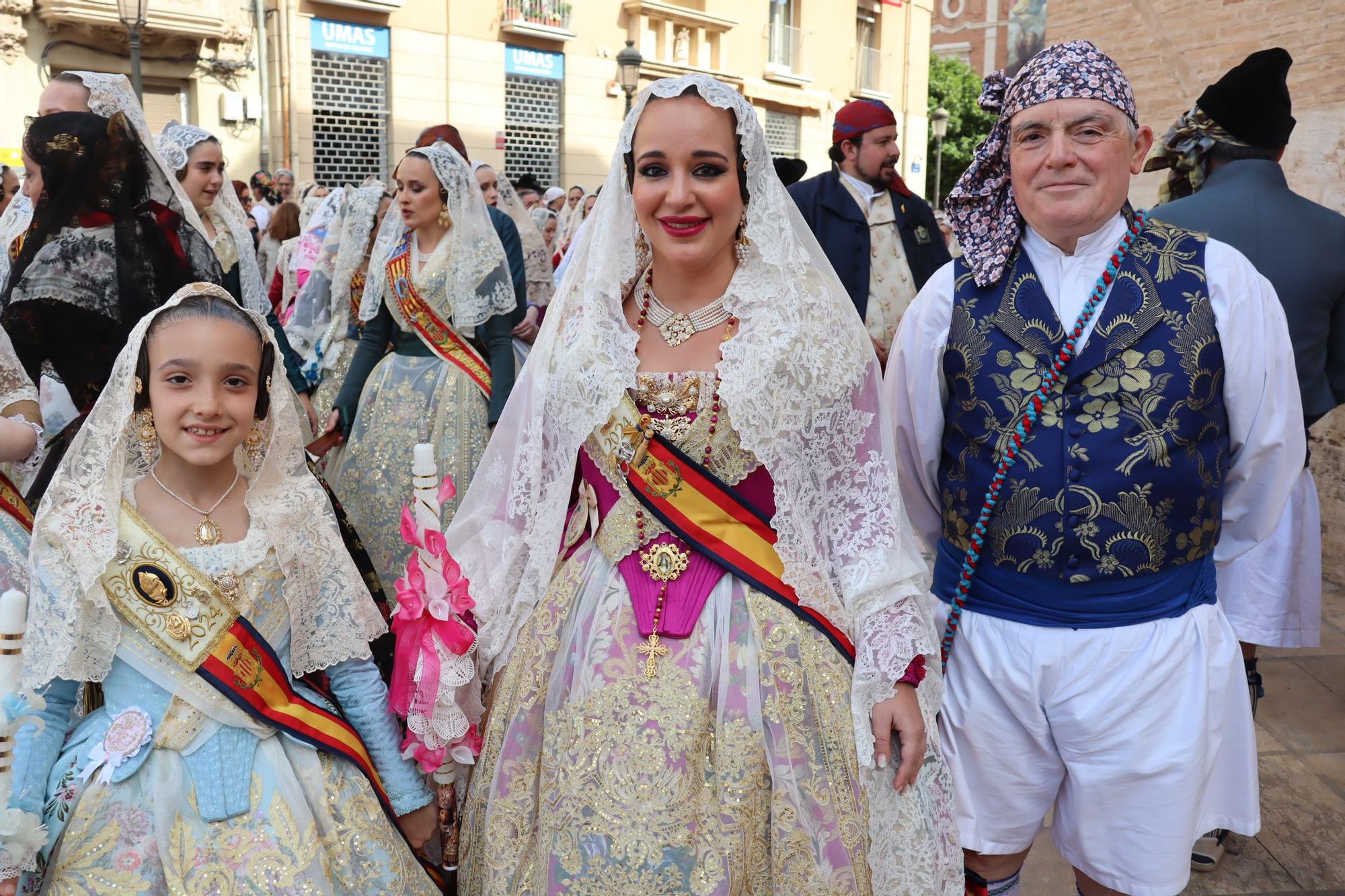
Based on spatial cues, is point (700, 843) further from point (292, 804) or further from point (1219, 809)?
point (1219, 809)

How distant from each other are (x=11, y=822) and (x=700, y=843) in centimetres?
107

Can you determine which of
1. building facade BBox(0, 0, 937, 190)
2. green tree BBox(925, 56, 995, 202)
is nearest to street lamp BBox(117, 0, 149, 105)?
building facade BBox(0, 0, 937, 190)

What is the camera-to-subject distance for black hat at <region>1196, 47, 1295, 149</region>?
321 cm

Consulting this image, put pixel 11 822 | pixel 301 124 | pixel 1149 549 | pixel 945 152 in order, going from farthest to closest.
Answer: pixel 945 152, pixel 301 124, pixel 1149 549, pixel 11 822

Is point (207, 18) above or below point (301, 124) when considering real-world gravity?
above

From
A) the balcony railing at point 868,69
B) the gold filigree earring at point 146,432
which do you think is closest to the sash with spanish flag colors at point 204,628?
the gold filigree earring at point 146,432

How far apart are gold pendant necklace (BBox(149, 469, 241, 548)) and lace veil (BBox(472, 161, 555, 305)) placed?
5540 millimetres

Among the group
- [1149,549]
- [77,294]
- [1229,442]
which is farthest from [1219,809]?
[77,294]

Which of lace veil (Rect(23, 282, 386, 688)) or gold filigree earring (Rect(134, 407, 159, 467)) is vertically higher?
gold filigree earring (Rect(134, 407, 159, 467))

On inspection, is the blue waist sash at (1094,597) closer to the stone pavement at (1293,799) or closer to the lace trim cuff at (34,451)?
the stone pavement at (1293,799)

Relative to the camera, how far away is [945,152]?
35.6 meters

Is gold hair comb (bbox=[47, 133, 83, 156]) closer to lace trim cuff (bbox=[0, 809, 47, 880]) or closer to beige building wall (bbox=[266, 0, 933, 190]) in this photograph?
lace trim cuff (bbox=[0, 809, 47, 880])

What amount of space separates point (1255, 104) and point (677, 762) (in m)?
2.67

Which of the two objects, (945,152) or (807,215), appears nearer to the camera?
(807,215)
